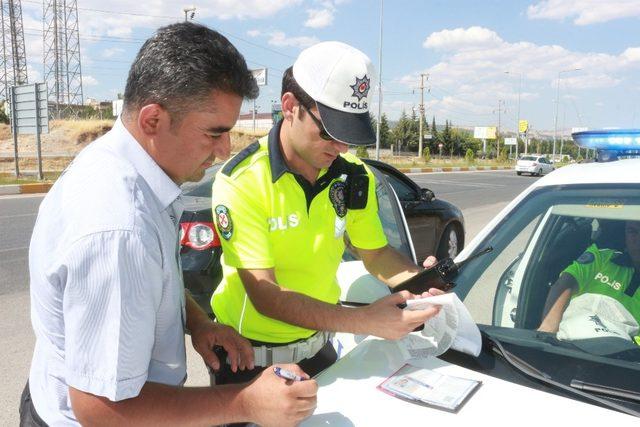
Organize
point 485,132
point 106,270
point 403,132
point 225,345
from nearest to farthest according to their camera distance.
Result: point 106,270, point 225,345, point 403,132, point 485,132

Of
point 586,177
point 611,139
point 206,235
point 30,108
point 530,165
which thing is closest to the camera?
point 586,177

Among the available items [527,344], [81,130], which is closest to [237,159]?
[527,344]

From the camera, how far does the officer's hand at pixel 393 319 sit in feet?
4.70

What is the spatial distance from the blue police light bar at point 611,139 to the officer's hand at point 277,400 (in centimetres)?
195

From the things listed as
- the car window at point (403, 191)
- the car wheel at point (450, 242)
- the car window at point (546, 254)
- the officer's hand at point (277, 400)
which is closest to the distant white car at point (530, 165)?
the car wheel at point (450, 242)

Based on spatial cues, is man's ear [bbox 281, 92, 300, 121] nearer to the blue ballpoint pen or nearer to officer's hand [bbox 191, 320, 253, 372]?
officer's hand [bbox 191, 320, 253, 372]

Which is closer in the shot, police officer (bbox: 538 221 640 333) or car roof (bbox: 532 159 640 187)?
car roof (bbox: 532 159 640 187)

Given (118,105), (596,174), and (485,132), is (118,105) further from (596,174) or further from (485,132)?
(485,132)

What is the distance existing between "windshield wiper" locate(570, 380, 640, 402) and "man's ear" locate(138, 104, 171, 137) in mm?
1158

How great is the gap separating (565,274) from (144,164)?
1.67 m

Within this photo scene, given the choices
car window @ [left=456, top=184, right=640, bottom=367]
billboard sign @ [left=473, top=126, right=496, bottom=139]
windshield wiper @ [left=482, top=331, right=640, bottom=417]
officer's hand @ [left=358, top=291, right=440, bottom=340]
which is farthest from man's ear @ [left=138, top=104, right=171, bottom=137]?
billboard sign @ [left=473, top=126, right=496, bottom=139]

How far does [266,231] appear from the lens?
1586 millimetres

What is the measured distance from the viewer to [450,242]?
268 inches

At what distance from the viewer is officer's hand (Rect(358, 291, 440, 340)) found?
1432 mm
